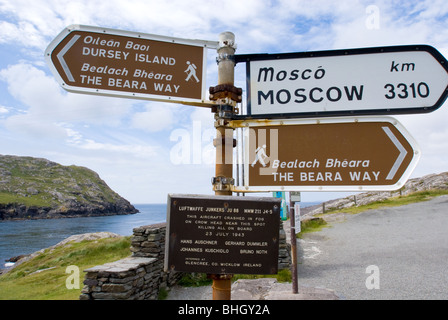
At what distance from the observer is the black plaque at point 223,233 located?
197cm

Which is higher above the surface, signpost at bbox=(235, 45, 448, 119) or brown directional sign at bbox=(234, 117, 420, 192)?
signpost at bbox=(235, 45, 448, 119)

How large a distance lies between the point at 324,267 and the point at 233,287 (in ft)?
19.7

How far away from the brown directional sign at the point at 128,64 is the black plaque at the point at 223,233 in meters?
0.89

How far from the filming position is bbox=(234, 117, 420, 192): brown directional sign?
1940 mm

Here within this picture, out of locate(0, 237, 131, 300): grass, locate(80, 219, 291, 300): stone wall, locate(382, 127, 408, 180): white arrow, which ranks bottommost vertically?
locate(0, 237, 131, 300): grass

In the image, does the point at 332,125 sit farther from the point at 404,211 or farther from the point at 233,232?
the point at 404,211

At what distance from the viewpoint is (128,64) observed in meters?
2.34

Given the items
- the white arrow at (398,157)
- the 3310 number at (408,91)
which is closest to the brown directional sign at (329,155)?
the white arrow at (398,157)

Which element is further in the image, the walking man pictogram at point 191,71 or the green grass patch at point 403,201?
the green grass patch at point 403,201

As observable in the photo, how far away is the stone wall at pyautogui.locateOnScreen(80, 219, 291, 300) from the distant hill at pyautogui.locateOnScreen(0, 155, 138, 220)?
131907mm

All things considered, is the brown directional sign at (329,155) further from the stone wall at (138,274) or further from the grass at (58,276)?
the grass at (58,276)

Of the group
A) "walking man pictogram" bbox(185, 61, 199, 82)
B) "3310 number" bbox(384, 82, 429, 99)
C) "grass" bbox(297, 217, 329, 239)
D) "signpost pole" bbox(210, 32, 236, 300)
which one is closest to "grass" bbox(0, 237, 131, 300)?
"signpost pole" bbox(210, 32, 236, 300)

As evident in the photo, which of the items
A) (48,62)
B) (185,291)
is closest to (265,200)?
(48,62)

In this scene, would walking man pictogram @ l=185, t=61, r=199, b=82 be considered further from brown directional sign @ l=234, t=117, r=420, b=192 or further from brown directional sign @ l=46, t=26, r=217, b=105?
brown directional sign @ l=234, t=117, r=420, b=192
